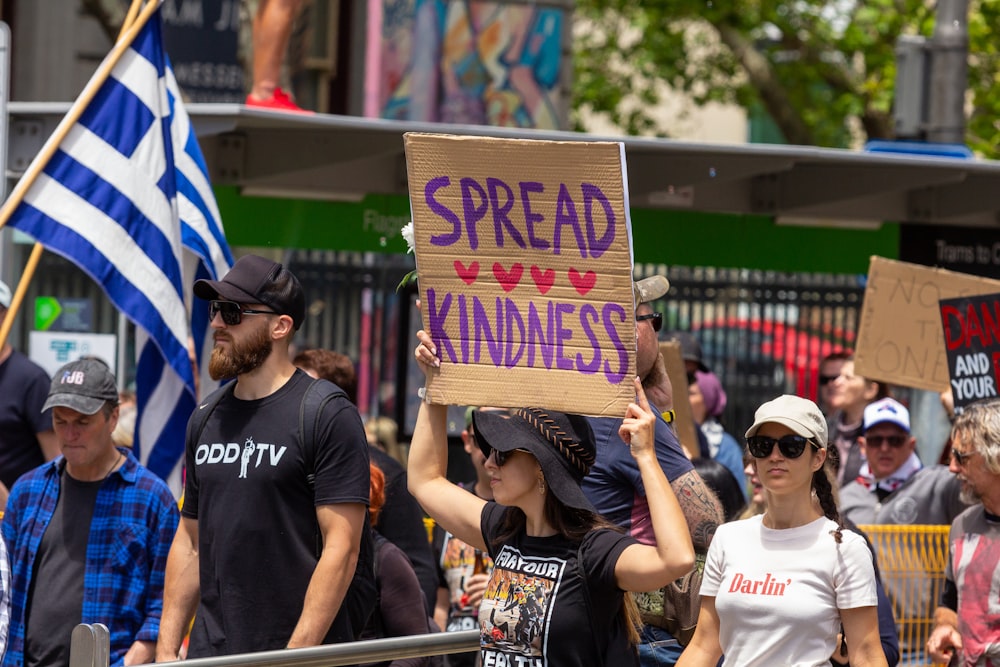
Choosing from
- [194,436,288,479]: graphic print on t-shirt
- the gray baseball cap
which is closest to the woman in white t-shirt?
[194,436,288,479]: graphic print on t-shirt

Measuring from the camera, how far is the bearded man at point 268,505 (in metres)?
5.12

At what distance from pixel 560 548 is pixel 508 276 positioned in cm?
77

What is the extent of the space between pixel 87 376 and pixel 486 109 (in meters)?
11.9

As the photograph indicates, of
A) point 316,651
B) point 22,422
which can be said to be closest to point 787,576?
point 316,651

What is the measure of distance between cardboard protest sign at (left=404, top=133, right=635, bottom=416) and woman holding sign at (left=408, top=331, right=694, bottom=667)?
0.09 meters

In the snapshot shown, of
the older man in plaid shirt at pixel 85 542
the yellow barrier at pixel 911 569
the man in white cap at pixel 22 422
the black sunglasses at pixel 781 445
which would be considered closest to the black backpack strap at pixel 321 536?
the older man in plaid shirt at pixel 85 542

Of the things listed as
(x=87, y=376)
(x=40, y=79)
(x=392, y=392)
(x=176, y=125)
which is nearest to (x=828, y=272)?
(x=392, y=392)

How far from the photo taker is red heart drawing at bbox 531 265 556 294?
4668 mm

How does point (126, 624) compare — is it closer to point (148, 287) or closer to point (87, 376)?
point (87, 376)

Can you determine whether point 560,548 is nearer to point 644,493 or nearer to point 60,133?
point 644,493

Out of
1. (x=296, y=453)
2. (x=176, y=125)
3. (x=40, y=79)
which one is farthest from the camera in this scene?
(x=40, y=79)

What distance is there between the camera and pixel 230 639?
203 inches

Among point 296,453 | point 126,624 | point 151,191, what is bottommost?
point 126,624

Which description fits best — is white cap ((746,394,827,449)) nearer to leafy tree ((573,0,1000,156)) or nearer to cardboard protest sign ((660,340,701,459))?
cardboard protest sign ((660,340,701,459))
